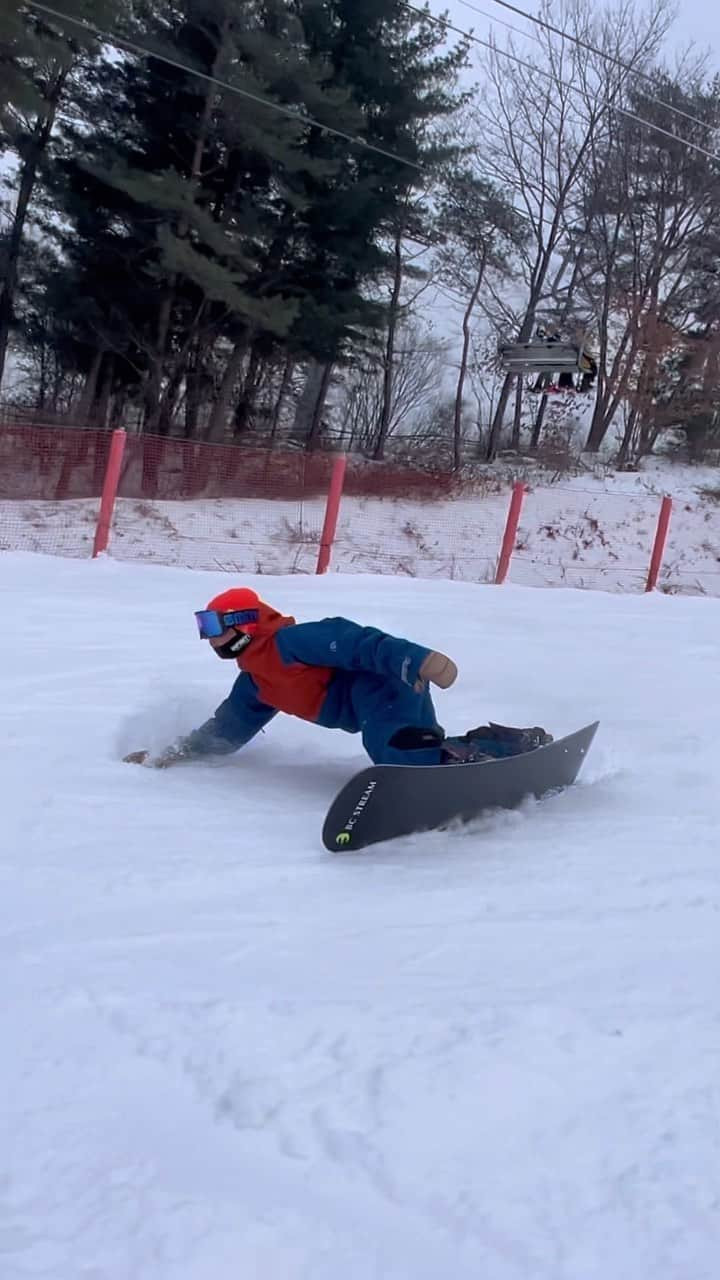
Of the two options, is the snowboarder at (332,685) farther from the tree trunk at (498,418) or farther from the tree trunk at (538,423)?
the tree trunk at (538,423)

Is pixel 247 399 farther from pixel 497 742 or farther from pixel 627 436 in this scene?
pixel 497 742

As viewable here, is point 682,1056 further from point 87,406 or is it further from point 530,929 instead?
point 87,406

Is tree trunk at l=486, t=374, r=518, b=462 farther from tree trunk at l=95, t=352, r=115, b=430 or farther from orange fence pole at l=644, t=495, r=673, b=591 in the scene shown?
orange fence pole at l=644, t=495, r=673, b=591

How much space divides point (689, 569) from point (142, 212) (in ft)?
39.0

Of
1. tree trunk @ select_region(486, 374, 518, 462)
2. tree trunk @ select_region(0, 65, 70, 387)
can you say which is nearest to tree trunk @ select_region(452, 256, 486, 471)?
tree trunk @ select_region(486, 374, 518, 462)

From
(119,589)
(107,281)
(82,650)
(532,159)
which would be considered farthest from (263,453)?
(532,159)

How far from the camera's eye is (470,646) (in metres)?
7.57

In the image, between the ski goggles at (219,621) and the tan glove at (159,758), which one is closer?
Result: the ski goggles at (219,621)

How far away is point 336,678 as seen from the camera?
4.36m

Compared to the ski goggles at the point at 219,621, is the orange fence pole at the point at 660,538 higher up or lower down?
higher up

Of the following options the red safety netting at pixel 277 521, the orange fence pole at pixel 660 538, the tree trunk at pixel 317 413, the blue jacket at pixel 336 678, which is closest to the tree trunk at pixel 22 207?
the tree trunk at pixel 317 413

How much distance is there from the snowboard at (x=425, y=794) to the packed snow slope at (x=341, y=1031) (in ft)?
0.28

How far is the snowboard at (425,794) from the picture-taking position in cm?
353

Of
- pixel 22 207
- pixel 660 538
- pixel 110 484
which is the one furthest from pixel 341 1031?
pixel 22 207
